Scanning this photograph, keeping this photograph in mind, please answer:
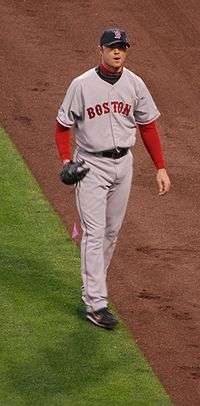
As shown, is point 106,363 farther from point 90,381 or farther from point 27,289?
point 27,289

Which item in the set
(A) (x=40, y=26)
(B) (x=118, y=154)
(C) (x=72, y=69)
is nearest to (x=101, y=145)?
(B) (x=118, y=154)

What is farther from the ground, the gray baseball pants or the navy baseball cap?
the navy baseball cap

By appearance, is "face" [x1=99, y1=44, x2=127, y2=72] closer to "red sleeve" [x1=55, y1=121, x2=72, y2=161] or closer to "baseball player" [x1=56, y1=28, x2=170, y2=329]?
"baseball player" [x1=56, y1=28, x2=170, y2=329]

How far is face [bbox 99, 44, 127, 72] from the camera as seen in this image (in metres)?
10.7

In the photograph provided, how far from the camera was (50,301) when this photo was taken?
11.3m

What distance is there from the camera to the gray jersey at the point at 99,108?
1082cm

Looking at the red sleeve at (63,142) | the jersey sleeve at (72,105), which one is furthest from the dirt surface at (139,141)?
the jersey sleeve at (72,105)

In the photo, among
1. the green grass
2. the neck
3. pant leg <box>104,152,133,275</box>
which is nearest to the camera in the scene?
the green grass

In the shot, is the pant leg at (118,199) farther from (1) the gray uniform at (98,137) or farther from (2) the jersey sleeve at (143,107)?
(2) the jersey sleeve at (143,107)

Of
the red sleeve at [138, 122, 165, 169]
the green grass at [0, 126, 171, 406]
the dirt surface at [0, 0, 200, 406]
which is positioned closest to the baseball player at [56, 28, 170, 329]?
the red sleeve at [138, 122, 165, 169]

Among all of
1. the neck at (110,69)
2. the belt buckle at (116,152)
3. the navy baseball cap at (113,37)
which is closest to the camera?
the navy baseball cap at (113,37)

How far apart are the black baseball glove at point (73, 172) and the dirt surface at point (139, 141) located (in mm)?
1108

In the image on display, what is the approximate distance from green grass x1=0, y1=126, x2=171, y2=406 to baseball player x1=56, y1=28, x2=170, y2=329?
0.32m

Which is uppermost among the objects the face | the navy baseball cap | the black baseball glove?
the navy baseball cap
